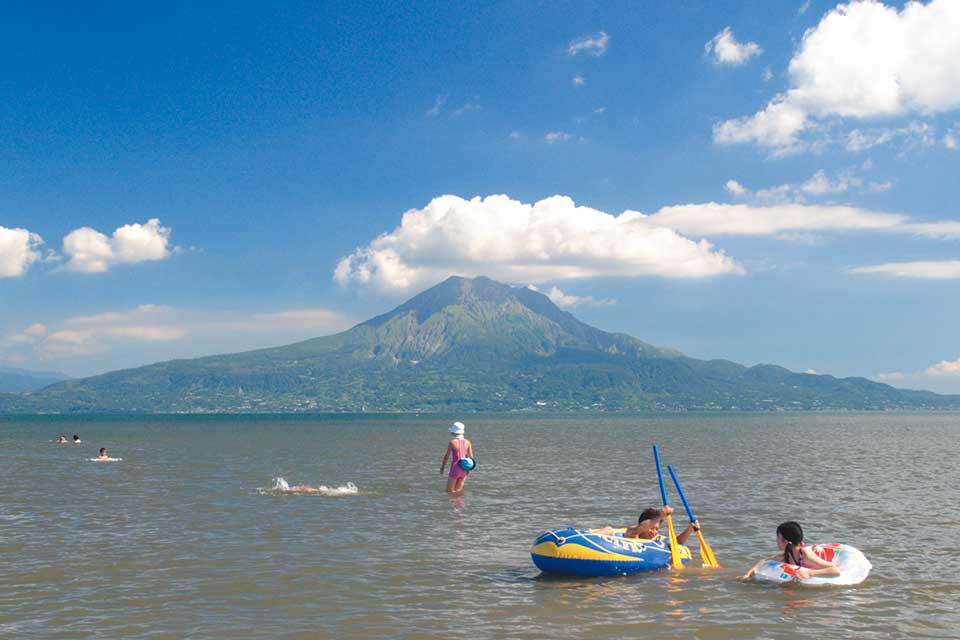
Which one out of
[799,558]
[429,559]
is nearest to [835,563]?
[799,558]

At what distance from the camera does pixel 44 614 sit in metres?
15.7

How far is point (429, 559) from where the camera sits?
69.7 ft

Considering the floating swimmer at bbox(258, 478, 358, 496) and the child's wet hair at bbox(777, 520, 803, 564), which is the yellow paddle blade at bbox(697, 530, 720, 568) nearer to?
the child's wet hair at bbox(777, 520, 803, 564)

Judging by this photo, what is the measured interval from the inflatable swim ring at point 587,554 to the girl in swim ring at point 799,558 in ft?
8.36

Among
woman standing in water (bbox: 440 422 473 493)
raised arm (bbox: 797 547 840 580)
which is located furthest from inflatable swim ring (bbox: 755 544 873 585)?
woman standing in water (bbox: 440 422 473 493)

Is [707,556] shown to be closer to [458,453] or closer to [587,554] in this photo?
[587,554]

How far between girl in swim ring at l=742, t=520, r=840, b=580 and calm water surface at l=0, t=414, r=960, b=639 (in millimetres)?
486

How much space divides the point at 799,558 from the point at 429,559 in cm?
914

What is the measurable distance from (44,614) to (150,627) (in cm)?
255

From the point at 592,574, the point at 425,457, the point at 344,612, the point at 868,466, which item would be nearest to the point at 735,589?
the point at 592,574

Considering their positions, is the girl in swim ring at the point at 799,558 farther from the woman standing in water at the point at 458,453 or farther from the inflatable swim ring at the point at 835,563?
the woman standing in water at the point at 458,453

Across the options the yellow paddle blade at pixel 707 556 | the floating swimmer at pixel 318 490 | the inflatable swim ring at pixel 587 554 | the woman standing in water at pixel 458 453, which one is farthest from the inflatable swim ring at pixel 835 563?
the floating swimmer at pixel 318 490

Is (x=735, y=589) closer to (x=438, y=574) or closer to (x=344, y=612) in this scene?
(x=438, y=574)

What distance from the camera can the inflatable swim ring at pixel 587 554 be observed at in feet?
61.4
